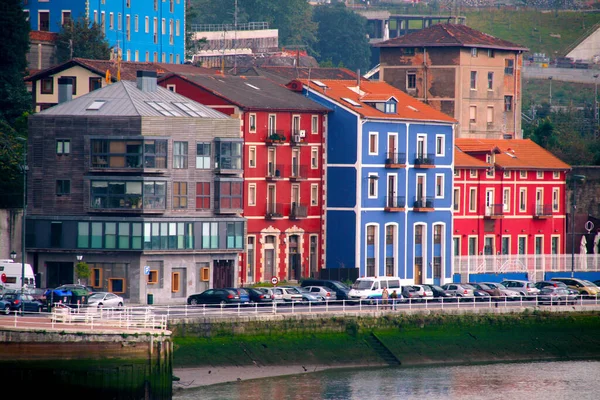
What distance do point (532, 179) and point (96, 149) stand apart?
1595 inches

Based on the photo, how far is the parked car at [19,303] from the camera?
272 ft

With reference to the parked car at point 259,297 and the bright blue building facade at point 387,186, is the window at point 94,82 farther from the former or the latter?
the parked car at point 259,297

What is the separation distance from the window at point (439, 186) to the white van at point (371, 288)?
1770cm

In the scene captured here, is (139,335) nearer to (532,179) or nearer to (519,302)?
(519,302)

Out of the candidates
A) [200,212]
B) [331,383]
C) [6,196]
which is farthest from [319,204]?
[331,383]

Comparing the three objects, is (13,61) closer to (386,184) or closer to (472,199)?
(386,184)

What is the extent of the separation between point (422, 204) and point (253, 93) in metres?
14.5

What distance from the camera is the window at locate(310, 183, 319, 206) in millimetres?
111250

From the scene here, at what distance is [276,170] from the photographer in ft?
356

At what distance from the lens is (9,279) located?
313 ft

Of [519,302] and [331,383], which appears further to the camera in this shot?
[519,302]

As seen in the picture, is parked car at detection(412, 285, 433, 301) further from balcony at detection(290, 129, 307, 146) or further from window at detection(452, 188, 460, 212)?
window at detection(452, 188, 460, 212)

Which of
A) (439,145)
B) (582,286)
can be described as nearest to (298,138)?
(439,145)

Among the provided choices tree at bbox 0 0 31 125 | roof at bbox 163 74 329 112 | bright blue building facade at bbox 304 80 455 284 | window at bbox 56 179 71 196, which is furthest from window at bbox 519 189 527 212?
window at bbox 56 179 71 196
